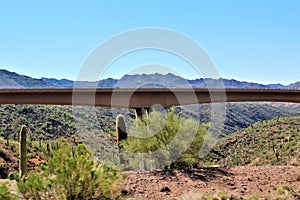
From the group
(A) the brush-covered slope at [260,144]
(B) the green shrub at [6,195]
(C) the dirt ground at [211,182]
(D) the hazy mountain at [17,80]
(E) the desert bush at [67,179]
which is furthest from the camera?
(D) the hazy mountain at [17,80]

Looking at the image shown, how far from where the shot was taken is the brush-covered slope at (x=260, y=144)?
3300 cm

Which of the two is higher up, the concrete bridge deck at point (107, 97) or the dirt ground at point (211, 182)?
the concrete bridge deck at point (107, 97)

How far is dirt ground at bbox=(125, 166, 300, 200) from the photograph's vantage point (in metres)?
9.78

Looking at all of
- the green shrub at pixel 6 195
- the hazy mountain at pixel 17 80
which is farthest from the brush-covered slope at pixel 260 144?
the hazy mountain at pixel 17 80

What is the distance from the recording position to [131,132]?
14781mm

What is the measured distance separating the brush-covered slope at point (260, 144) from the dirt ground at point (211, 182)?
18819 mm

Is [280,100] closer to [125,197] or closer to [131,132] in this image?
[131,132]

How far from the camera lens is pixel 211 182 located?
10.8 m

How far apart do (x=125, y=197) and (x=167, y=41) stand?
9497 mm

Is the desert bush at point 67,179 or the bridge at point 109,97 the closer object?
the desert bush at point 67,179

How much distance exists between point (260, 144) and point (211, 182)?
31.7 metres

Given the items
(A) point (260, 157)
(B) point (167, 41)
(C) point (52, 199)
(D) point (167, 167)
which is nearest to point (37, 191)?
(C) point (52, 199)

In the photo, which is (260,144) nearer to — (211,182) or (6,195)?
(211,182)

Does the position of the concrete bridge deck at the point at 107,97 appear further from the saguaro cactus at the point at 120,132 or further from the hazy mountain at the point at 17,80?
the hazy mountain at the point at 17,80
